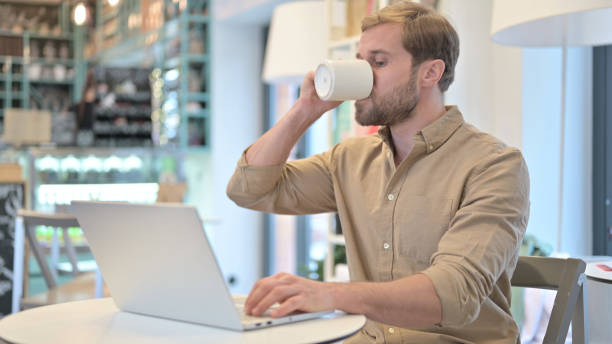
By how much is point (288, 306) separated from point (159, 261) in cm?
21

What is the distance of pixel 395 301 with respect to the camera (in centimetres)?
116

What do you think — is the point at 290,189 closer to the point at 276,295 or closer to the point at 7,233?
the point at 276,295

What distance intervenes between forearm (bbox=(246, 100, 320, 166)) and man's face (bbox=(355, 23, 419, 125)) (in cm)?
15

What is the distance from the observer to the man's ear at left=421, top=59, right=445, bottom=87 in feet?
5.17

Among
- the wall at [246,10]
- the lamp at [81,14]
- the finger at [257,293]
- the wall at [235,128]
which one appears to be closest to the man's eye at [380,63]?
the finger at [257,293]

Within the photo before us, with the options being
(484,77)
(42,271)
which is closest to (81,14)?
(42,271)

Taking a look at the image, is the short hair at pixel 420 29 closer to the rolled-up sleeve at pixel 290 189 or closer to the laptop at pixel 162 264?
the rolled-up sleeve at pixel 290 189

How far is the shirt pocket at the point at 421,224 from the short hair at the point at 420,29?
31 centimetres

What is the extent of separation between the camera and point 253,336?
104cm

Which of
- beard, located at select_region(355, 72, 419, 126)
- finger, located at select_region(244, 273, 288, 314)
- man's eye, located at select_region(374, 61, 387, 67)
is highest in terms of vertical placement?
man's eye, located at select_region(374, 61, 387, 67)

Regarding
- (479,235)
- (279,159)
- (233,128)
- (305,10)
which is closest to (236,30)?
(233,128)

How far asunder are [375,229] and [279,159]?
0.28m

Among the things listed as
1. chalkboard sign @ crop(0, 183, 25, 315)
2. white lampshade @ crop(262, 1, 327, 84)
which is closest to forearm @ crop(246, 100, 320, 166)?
white lampshade @ crop(262, 1, 327, 84)

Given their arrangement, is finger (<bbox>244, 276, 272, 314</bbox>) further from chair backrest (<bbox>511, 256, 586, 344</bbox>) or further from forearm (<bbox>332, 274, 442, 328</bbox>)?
chair backrest (<bbox>511, 256, 586, 344</bbox>)
